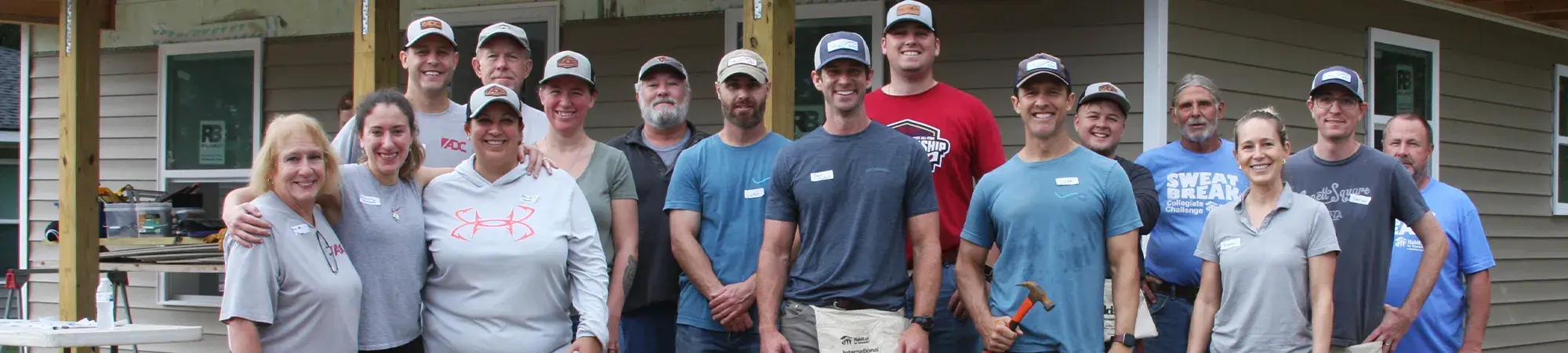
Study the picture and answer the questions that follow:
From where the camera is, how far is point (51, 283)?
9.35 meters

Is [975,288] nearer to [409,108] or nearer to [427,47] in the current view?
[409,108]

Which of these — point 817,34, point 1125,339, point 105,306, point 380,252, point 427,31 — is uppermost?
point 817,34

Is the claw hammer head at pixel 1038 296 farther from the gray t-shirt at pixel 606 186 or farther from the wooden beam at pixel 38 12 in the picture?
the wooden beam at pixel 38 12

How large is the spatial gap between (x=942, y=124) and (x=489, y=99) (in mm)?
1322

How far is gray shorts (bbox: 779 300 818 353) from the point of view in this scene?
11.1 ft

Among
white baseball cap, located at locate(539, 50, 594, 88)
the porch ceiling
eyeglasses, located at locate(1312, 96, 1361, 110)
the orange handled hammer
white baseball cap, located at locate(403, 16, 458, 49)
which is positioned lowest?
the orange handled hammer

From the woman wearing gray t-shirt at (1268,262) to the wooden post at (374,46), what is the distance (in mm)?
3580

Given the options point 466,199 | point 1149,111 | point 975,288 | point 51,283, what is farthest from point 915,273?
point 51,283

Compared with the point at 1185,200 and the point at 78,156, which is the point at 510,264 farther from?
the point at 78,156

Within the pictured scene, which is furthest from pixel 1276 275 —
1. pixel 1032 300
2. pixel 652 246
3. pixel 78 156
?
pixel 78 156

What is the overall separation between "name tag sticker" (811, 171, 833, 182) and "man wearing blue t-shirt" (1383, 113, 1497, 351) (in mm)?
2275

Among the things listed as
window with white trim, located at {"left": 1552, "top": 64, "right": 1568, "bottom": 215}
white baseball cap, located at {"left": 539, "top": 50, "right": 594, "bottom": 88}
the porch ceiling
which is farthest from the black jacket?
window with white trim, located at {"left": 1552, "top": 64, "right": 1568, "bottom": 215}

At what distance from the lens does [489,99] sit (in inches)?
130

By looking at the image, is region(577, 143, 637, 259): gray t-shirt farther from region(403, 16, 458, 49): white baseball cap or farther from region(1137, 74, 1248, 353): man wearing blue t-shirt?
region(1137, 74, 1248, 353): man wearing blue t-shirt
